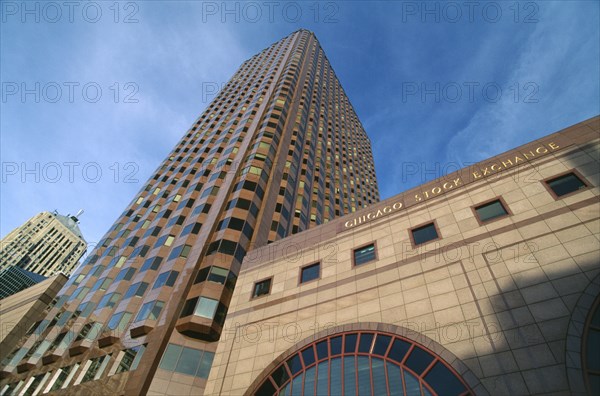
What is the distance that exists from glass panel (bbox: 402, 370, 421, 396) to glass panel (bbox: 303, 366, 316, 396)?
4.77 metres

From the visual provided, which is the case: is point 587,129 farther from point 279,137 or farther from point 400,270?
point 279,137

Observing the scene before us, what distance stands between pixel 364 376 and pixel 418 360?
8.79 feet

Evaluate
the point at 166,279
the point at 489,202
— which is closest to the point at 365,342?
the point at 489,202

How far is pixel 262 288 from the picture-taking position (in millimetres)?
24938

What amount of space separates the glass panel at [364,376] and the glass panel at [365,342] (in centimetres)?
37

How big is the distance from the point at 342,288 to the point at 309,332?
3125 mm

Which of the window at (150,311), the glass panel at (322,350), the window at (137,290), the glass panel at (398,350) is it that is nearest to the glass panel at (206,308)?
the window at (150,311)

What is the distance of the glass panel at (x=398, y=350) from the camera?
16.4 meters

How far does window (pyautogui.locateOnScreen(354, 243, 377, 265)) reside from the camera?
21.6 meters

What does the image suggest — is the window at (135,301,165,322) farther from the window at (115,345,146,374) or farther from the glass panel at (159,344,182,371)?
the glass panel at (159,344,182,371)

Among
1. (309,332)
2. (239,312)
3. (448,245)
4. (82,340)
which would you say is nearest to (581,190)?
(448,245)

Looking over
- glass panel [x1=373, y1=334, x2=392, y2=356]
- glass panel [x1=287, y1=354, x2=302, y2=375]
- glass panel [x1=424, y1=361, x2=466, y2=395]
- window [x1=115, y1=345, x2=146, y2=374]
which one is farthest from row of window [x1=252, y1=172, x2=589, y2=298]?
window [x1=115, y1=345, x2=146, y2=374]

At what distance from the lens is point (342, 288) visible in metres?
21.0

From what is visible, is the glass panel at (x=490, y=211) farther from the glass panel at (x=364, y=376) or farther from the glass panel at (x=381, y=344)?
the glass panel at (x=364, y=376)
